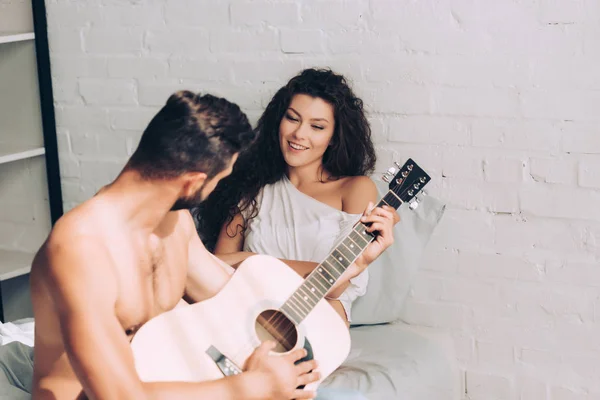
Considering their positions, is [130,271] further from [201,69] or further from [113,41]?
[113,41]

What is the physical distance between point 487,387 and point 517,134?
0.78m

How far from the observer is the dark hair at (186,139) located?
1.44 m

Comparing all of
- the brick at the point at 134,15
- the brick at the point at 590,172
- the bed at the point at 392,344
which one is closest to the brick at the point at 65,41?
the brick at the point at 134,15

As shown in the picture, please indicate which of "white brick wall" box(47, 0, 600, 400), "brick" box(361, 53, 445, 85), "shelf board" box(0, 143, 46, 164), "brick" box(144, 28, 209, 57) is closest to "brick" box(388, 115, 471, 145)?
"white brick wall" box(47, 0, 600, 400)

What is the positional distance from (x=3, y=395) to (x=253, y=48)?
134 cm

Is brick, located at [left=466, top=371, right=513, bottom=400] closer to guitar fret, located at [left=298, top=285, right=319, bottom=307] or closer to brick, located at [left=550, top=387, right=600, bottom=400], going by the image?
brick, located at [left=550, top=387, right=600, bottom=400]

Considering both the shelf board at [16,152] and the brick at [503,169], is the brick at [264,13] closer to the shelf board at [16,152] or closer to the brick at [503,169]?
the brick at [503,169]

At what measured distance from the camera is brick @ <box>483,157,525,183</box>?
2.34 m

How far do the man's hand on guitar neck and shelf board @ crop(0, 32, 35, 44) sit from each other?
1662mm

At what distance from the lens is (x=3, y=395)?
1.72 m

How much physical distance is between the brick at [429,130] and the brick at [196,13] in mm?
644

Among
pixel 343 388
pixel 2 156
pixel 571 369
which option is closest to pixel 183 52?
pixel 2 156

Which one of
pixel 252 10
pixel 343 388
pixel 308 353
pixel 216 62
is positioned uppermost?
pixel 252 10

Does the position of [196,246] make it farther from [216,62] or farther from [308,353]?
[216,62]
